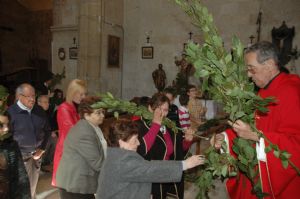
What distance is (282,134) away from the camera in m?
2.11

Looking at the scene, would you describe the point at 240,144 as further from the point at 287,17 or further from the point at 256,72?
the point at 287,17

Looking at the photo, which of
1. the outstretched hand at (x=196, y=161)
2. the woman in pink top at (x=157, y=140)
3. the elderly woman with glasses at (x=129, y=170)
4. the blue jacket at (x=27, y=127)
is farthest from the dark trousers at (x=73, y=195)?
the outstretched hand at (x=196, y=161)

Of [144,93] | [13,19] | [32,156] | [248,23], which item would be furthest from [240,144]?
[13,19]

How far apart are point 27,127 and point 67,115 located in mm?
572

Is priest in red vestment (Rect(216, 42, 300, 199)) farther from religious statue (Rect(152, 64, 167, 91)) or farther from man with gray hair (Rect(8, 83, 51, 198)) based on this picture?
religious statue (Rect(152, 64, 167, 91))

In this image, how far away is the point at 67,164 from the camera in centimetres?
297

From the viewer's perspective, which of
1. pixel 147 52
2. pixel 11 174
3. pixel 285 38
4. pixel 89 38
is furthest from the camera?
pixel 147 52

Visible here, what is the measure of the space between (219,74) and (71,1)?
10505 millimetres

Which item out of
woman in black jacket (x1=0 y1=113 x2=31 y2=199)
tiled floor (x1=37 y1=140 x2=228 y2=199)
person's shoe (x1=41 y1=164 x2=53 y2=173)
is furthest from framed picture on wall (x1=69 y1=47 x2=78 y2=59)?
woman in black jacket (x1=0 y1=113 x2=31 y2=199)

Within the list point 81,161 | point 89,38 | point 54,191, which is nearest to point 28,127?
point 81,161

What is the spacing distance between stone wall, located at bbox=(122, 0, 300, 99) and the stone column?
6.27 feet

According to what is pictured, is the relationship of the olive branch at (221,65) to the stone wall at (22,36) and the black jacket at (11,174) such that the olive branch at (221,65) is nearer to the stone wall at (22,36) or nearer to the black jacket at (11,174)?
the black jacket at (11,174)

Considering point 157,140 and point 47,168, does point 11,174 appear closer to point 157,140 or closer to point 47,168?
point 157,140

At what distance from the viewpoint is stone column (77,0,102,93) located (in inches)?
379
